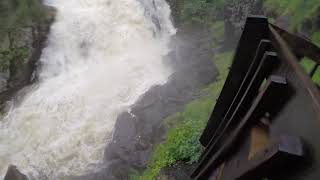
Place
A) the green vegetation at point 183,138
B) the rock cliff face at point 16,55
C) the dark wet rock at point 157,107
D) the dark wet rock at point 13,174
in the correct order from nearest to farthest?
the green vegetation at point 183,138, the dark wet rock at point 13,174, the dark wet rock at point 157,107, the rock cliff face at point 16,55

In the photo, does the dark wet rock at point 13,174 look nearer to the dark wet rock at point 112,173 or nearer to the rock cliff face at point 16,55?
the dark wet rock at point 112,173

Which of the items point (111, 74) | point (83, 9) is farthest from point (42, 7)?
point (111, 74)

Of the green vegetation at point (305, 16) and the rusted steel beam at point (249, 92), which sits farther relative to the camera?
the green vegetation at point (305, 16)

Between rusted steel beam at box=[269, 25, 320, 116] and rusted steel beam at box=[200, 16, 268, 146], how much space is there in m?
0.09

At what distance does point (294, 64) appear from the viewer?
1970 millimetres

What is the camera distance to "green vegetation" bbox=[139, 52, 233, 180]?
27.4ft

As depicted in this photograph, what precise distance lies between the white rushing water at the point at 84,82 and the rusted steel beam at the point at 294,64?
348 inches

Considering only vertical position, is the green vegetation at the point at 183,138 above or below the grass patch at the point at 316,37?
below

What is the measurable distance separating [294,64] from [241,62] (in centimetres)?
62

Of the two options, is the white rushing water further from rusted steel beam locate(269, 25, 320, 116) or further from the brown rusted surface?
rusted steel beam locate(269, 25, 320, 116)

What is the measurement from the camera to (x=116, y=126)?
11281 mm

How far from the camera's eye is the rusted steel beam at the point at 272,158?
164cm

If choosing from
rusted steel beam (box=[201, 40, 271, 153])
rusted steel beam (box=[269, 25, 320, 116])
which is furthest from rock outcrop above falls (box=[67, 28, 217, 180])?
rusted steel beam (box=[269, 25, 320, 116])

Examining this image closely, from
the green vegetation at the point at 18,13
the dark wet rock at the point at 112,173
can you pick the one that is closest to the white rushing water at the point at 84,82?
the dark wet rock at the point at 112,173
